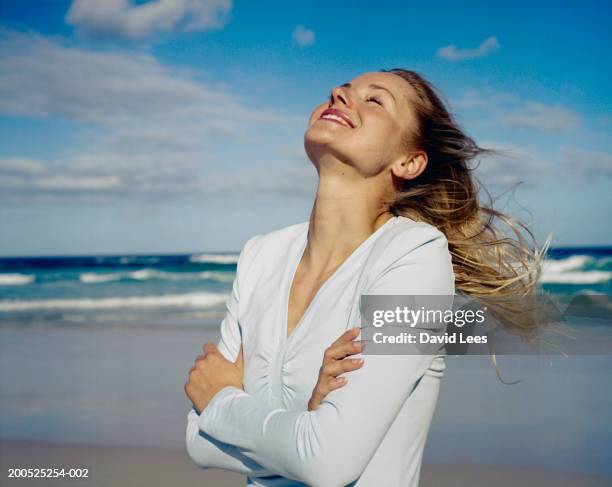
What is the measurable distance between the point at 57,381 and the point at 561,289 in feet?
44.9

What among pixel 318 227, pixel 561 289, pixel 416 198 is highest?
pixel 561 289

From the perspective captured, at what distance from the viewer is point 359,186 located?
2.31m

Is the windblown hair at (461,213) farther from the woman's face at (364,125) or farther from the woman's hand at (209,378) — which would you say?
the woman's hand at (209,378)

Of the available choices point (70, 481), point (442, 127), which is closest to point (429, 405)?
point (442, 127)

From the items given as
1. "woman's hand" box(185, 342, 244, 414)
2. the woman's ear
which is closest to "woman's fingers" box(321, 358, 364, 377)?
"woman's hand" box(185, 342, 244, 414)

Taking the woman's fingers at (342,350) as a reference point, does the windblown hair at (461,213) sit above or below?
above

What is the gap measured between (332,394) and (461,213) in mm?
994

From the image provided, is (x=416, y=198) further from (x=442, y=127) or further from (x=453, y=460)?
(x=453, y=460)

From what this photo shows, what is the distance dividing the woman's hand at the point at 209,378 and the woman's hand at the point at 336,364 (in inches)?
14.2

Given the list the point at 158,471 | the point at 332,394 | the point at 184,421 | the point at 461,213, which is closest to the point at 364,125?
the point at 461,213

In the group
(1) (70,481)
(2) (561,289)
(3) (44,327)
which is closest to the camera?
(1) (70,481)

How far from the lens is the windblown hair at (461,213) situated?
2424mm

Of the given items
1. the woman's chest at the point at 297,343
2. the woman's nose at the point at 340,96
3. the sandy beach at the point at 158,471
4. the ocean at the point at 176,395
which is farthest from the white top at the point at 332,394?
the sandy beach at the point at 158,471

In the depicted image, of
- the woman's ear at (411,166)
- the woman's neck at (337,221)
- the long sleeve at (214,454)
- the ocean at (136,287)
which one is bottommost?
the long sleeve at (214,454)
